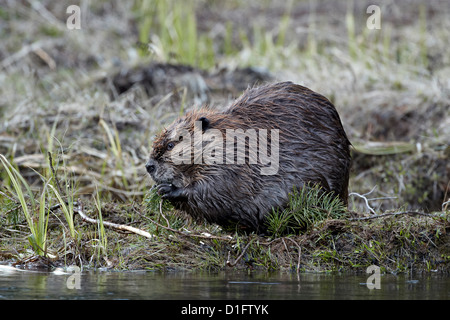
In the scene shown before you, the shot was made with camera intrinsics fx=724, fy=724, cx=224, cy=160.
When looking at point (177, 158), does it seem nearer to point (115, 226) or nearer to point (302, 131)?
point (115, 226)

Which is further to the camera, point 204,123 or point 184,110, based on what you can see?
point 184,110

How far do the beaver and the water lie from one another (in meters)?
0.51

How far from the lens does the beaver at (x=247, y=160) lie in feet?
13.4

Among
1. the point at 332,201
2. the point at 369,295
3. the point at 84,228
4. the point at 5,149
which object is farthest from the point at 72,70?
the point at 369,295

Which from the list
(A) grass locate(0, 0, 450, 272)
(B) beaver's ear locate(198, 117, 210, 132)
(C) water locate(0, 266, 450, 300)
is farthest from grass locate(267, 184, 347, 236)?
(B) beaver's ear locate(198, 117, 210, 132)

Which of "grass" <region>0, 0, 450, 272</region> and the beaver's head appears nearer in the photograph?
"grass" <region>0, 0, 450, 272</region>

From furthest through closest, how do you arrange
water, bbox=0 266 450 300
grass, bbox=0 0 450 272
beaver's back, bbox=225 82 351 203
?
beaver's back, bbox=225 82 351 203
grass, bbox=0 0 450 272
water, bbox=0 266 450 300

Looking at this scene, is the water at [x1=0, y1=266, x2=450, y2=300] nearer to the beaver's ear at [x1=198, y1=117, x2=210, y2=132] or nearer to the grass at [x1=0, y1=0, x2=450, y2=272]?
the grass at [x1=0, y1=0, x2=450, y2=272]

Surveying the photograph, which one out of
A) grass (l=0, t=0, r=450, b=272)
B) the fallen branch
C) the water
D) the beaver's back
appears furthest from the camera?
the beaver's back

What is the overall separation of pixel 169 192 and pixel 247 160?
482 mm

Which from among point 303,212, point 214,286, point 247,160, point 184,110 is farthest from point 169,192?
point 184,110

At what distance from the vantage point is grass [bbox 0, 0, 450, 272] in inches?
155

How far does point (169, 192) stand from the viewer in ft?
13.6

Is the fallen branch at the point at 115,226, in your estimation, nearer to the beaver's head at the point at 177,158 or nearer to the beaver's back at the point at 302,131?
the beaver's head at the point at 177,158
